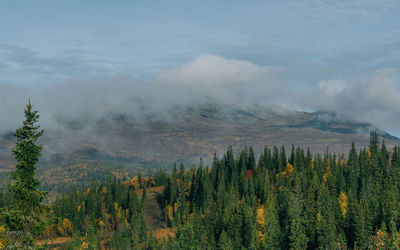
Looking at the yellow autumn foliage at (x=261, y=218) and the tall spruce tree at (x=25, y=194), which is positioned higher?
the tall spruce tree at (x=25, y=194)

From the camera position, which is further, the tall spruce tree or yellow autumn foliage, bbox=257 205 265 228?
yellow autumn foliage, bbox=257 205 265 228

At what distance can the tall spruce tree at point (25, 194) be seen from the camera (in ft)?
98.8

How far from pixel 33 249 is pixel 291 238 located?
108 meters

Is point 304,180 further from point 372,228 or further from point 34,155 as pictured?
point 34,155

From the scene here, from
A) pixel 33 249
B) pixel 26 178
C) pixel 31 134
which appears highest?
pixel 31 134

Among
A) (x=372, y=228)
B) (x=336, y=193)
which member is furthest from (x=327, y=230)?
(x=336, y=193)

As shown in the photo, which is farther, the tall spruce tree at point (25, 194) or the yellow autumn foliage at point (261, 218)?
the yellow autumn foliage at point (261, 218)

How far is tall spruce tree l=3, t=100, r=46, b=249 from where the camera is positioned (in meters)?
30.1

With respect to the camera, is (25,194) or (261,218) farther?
(261,218)

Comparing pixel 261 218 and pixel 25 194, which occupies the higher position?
pixel 25 194

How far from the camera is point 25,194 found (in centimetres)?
3028

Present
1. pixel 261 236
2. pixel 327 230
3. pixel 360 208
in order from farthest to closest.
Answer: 1. pixel 261 236
2. pixel 360 208
3. pixel 327 230

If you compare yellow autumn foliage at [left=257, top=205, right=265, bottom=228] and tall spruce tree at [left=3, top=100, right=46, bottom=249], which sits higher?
tall spruce tree at [left=3, top=100, right=46, bottom=249]

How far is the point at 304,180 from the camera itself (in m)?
197
